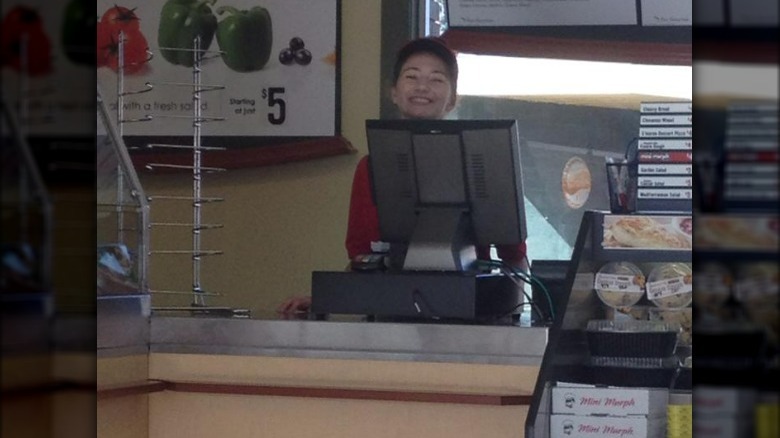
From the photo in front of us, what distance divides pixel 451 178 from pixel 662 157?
1.68 feet

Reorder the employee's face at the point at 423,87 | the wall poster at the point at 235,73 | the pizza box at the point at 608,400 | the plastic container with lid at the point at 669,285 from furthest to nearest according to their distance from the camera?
the wall poster at the point at 235,73
the employee's face at the point at 423,87
the plastic container with lid at the point at 669,285
the pizza box at the point at 608,400

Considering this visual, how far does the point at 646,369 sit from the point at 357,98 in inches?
83.8

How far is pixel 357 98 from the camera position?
13.7ft

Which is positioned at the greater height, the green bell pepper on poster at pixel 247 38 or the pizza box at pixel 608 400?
the green bell pepper on poster at pixel 247 38

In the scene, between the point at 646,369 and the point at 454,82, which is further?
the point at 454,82

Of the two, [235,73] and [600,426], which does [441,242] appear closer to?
[600,426]

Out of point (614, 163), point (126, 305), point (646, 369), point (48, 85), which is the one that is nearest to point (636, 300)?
point (646, 369)

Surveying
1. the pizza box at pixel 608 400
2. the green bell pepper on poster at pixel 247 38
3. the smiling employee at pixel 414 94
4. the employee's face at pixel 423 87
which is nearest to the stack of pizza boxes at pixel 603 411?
the pizza box at pixel 608 400

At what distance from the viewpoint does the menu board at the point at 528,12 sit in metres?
3.99

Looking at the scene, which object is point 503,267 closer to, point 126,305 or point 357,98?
point 126,305

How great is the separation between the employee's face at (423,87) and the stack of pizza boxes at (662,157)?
1.31 metres

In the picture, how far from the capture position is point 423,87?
3.77 meters

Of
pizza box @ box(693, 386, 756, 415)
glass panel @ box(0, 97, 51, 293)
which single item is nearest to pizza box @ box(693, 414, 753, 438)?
pizza box @ box(693, 386, 756, 415)

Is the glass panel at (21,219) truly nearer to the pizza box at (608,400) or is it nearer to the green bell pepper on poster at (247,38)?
the pizza box at (608,400)
